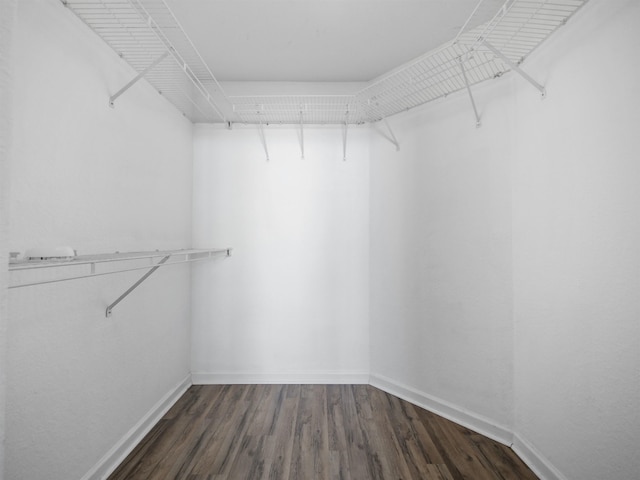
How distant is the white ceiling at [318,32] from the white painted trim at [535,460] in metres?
2.28

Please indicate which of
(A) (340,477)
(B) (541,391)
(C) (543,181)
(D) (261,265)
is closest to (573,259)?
(C) (543,181)

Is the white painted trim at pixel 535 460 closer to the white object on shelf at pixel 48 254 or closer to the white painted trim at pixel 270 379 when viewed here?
the white painted trim at pixel 270 379

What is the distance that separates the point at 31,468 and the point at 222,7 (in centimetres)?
220

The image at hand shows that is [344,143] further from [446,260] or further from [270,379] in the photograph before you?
[270,379]

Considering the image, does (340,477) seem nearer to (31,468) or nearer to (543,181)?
(31,468)

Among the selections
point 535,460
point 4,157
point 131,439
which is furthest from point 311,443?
point 4,157

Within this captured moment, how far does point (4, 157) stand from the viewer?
1.58 feet

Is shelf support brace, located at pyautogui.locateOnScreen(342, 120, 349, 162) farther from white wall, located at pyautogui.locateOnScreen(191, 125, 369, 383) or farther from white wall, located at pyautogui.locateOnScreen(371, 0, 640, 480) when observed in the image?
white wall, located at pyautogui.locateOnScreen(371, 0, 640, 480)

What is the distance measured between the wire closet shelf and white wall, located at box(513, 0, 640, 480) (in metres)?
0.16

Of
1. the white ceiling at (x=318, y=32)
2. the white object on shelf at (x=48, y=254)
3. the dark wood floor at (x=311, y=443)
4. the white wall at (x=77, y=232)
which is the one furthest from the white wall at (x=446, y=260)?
the white object on shelf at (x=48, y=254)

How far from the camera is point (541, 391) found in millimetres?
1567

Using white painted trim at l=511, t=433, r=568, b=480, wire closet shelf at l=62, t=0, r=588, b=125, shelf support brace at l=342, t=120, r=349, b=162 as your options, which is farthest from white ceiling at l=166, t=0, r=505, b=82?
white painted trim at l=511, t=433, r=568, b=480

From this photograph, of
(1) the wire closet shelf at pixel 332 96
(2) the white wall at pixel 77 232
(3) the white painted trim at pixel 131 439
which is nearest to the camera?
(2) the white wall at pixel 77 232

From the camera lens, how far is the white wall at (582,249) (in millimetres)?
1152
